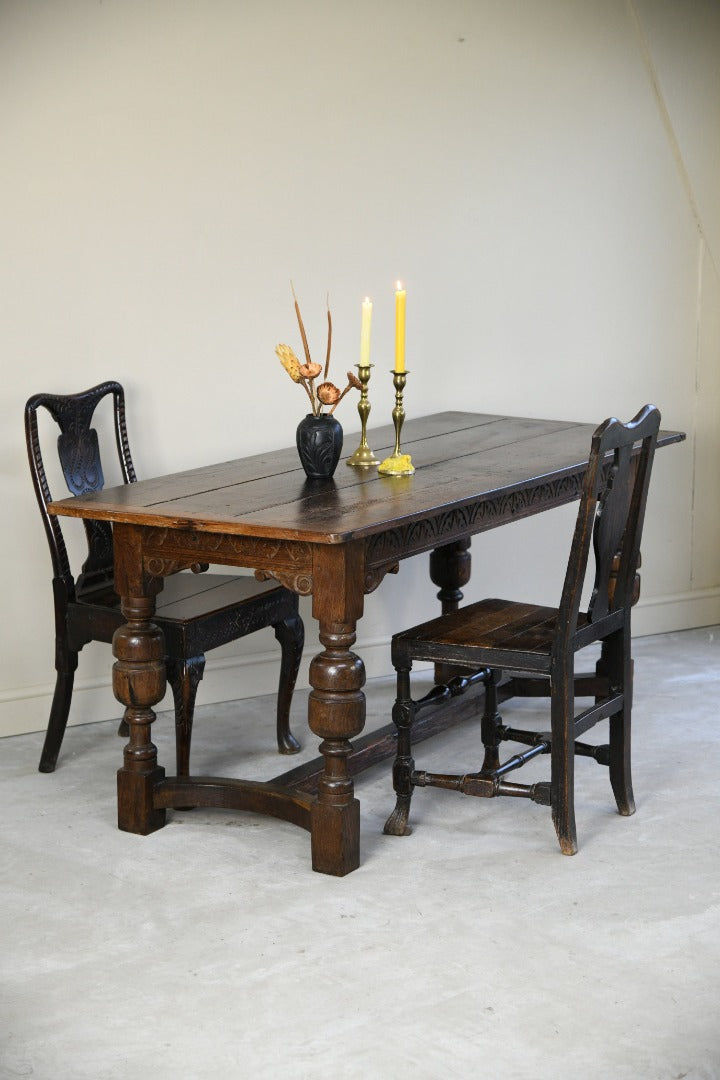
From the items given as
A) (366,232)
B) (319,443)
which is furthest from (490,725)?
(366,232)

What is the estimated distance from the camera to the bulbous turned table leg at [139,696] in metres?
3.17

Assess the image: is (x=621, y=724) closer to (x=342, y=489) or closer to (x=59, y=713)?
(x=342, y=489)

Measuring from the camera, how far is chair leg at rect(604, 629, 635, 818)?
131 inches

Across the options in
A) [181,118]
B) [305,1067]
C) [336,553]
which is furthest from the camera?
[181,118]

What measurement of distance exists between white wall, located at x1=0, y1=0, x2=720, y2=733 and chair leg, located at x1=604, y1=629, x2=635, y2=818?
142 cm

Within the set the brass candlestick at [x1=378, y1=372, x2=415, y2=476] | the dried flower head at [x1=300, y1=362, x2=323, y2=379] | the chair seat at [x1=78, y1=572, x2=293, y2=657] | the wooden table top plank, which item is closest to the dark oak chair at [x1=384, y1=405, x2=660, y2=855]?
the wooden table top plank

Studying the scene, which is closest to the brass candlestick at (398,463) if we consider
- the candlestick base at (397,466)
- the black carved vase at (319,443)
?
the candlestick base at (397,466)

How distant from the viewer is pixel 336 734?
2975mm

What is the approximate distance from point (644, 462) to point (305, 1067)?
1610mm

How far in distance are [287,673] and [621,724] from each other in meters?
1.01

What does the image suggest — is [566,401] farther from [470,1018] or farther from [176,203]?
[470,1018]

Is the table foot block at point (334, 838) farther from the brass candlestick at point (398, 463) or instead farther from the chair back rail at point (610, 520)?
the brass candlestick at point (398, 463)

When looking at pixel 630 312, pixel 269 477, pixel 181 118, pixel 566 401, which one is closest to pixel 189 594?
pixel 269 477

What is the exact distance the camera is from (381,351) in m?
4.52
